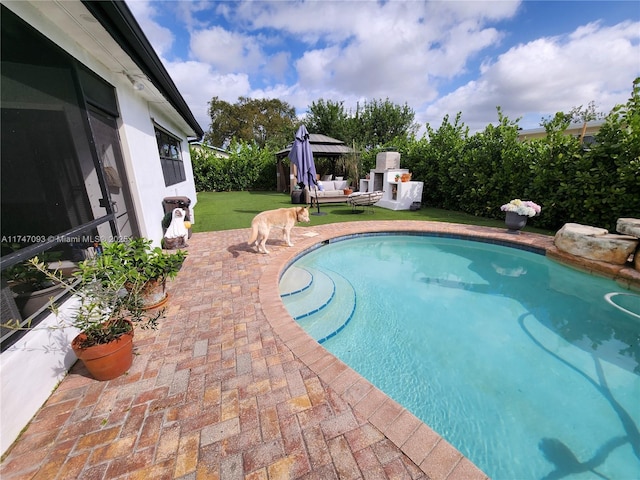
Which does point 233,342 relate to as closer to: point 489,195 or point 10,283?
Result: point 10,283

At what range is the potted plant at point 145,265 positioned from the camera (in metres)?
2.46

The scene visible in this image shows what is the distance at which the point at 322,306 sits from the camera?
3.88m

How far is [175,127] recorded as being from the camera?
370 inches

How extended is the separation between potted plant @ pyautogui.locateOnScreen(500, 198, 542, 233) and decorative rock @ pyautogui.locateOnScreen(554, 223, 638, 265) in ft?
3.57

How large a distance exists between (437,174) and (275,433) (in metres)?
11.4

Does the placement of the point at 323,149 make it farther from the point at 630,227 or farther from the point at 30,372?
the point at 30,372

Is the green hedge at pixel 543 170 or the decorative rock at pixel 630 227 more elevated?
the green hedge at pixel 543 170

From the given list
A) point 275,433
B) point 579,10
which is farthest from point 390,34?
point 275,433

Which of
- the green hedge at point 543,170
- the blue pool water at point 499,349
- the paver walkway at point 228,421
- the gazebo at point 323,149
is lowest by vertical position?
the blue pool water at point 499,349

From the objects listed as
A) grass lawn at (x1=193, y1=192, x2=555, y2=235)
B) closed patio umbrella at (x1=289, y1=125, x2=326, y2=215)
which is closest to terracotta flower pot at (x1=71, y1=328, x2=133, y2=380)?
grass lawn at (x1=193, y1=192, x2=555, y2=235)

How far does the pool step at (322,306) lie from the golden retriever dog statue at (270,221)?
4.59 ft

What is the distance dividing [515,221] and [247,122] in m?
34.2

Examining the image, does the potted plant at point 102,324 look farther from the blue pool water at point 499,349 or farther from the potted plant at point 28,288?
the blue pool water at point 499,349

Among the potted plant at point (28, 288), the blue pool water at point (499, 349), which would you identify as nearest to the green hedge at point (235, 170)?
the blue pool water at point (499, 349)
